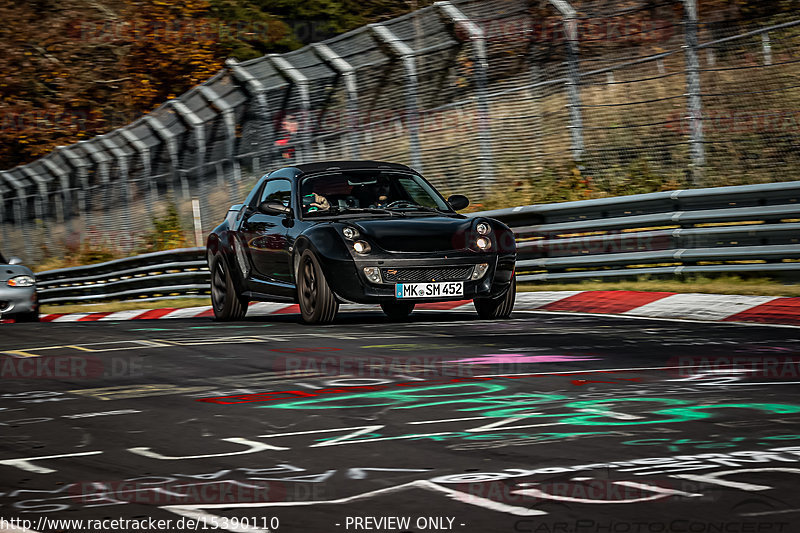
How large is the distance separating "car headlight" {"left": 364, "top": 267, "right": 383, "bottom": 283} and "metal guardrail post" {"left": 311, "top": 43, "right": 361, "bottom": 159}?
808 cm

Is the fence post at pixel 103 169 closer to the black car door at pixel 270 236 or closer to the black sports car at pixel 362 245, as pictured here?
the black sports car at pixel 362 245

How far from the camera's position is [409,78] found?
1742 centimetres

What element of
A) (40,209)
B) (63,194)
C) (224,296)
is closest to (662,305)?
(224,296)

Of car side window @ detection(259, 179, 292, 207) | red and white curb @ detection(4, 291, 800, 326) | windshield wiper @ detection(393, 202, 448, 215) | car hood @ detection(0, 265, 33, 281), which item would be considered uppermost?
car side window @ detection(259, 179, 292, 207)

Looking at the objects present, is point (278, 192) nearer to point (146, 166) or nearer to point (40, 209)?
point (146, 166)

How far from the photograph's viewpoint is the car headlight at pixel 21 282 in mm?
16359

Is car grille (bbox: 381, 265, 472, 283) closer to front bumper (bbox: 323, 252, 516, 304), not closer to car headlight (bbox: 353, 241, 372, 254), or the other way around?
front bumper (bbox: 323, 252, 516, 304)

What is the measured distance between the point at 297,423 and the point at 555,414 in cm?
117

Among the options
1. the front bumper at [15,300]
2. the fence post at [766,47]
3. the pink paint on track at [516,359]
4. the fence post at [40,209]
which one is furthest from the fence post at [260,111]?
the fence post at [40,209]

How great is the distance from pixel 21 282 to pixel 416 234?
7.47 metres

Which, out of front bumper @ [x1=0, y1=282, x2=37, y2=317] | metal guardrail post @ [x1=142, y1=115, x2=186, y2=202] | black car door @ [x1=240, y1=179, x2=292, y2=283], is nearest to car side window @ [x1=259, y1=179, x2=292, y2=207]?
black car door @ [x1=240, y1=179, x2=292, y2=283]

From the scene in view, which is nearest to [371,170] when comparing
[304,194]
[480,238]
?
[304,194]

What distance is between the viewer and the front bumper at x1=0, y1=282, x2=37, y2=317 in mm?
16203

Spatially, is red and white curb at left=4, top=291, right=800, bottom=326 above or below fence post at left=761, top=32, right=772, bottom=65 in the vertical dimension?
below
